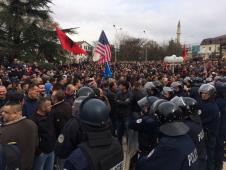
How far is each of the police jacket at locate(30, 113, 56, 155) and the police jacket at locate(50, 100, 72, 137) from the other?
27 centimetres

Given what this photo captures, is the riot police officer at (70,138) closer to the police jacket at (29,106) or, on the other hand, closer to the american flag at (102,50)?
the police jacket at (29,106)

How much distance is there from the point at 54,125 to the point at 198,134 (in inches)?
95.9

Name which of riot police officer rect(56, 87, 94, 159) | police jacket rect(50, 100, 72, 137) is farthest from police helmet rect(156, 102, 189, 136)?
police jacket rect(50, 100, 72, 137)

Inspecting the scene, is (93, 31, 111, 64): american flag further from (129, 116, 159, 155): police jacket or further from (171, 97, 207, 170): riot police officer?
(171, 97, 207, 170): riot police officer

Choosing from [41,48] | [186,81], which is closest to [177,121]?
[186,81]

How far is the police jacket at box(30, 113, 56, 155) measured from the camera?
19.3 ft

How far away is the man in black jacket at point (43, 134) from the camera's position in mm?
5898

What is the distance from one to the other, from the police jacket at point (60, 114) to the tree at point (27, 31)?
80.2ft

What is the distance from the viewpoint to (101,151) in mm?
Answer: 3264

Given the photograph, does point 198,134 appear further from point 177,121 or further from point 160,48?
point 160,48

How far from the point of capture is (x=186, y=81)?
38.7 ft

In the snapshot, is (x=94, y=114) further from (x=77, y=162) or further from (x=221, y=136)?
(x=221, y=136)

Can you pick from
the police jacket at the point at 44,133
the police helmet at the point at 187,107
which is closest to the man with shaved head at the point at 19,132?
the police jacket at the point at 44,133

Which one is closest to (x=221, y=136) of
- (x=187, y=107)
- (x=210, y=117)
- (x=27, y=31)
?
(x=210, y=117)
